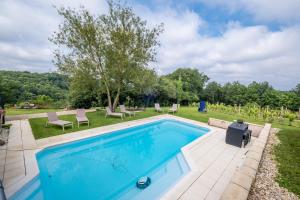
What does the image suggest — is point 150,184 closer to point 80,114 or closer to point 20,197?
point 20,197

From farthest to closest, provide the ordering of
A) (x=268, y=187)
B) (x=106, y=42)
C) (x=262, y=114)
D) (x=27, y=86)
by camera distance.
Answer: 1. (x=27, y=86)
2. (x=262, y=114)
3. (x=106, y=42)
4. (x=268, y=187)

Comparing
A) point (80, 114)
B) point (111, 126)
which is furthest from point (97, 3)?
point (111, 126)

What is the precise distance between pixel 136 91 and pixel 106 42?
494 centimetres

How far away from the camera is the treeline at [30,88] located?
623 inches

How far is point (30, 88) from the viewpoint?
20344mm

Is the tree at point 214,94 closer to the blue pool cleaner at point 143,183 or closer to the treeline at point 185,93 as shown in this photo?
the treeline at point 185,93

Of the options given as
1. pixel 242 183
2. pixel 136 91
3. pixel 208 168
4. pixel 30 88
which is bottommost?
pixel 208 168

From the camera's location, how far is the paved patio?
318 cm

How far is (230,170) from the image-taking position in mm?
4156

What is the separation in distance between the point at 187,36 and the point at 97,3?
6982 mm

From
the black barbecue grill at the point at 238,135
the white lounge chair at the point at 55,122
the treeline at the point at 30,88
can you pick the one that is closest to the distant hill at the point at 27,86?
the treeline at the point at 30,88

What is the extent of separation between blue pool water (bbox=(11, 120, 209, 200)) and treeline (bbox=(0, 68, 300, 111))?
17.6 feet

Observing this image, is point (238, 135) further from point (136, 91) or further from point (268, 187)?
point (136, 91)

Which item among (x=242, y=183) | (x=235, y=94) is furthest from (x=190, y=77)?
(x=242, y=183)
